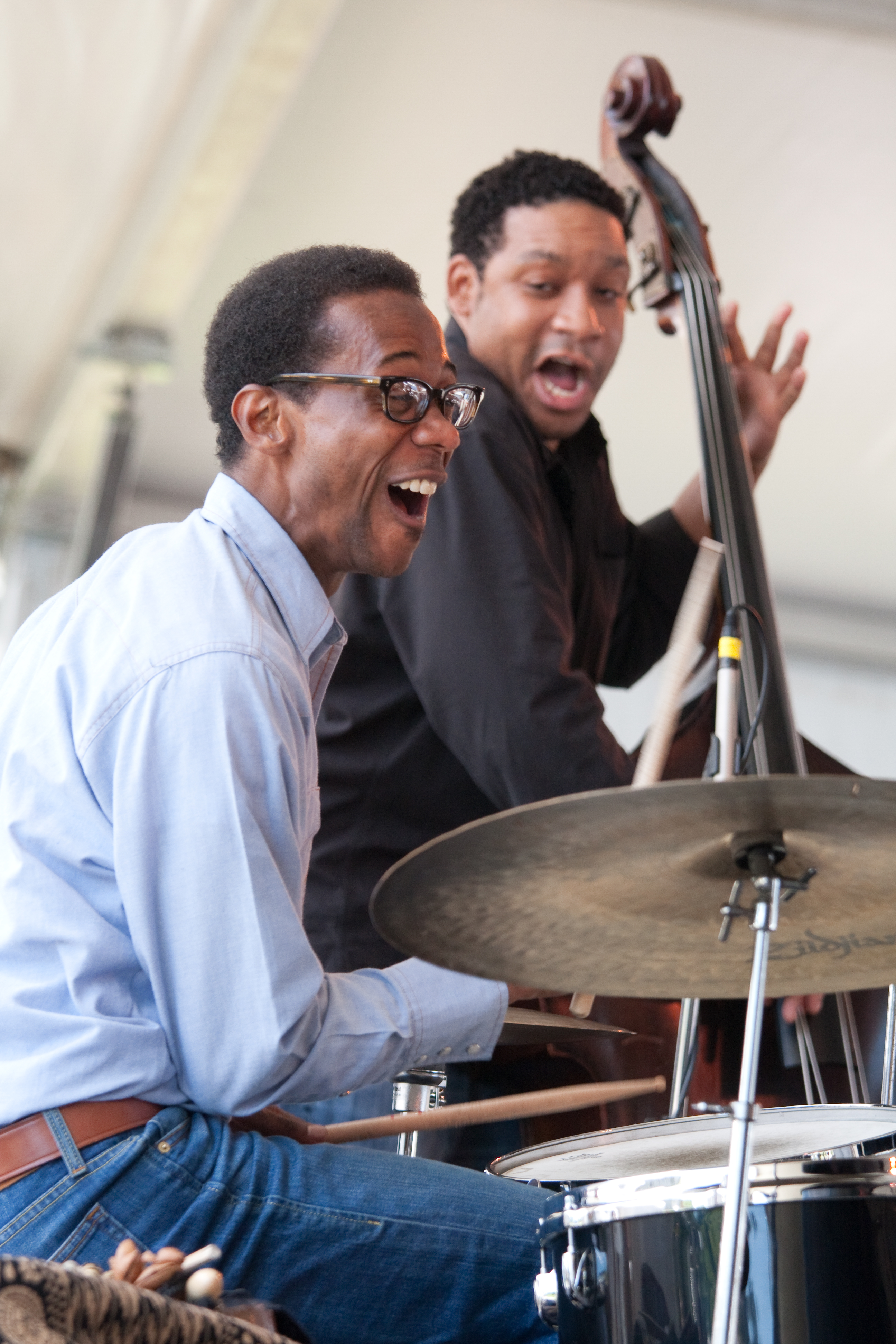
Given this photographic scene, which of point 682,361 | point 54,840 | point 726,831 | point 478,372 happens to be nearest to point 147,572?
point 54,840

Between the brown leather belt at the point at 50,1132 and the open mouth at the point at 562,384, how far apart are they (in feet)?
5.34

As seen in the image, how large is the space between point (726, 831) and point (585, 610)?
1401mm

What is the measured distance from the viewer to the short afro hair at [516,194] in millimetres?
2646

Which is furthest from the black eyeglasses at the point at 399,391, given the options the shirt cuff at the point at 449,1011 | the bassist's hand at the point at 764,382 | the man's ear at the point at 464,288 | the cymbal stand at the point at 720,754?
the bassist's hand at the point at 764,382

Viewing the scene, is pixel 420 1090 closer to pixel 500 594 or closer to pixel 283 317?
pixel 500 594

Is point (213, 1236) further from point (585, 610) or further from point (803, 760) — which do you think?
point (585, 610)

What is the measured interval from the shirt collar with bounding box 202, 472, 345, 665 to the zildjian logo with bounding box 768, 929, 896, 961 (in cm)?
55

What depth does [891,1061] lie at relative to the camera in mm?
1842

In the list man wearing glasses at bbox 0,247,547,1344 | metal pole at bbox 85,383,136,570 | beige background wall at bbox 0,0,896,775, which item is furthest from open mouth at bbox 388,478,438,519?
metal pole at bbox 85,383,136,570

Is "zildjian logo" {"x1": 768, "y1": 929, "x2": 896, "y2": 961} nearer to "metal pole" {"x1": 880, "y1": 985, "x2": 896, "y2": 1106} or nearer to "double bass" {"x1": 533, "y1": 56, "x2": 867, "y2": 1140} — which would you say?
"double bass" {"x1": 533, "y1": 56, "x2": 867, "y2": 1140}

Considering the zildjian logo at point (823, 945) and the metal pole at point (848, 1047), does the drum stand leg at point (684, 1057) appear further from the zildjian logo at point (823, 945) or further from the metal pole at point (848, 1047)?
the zildjian logo at point (823, 945)

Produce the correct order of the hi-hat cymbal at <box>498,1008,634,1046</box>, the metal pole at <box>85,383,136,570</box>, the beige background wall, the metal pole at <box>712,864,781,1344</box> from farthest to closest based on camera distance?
1. the metal pole at <box>85,383,136,570</box>
2. the beige background wall
3. the hi-hat cymbal at <box>498,1008,634,1046</box>
4. the metal pole at <box>712,864,781,1344</box>

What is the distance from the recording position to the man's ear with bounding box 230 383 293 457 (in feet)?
5.45

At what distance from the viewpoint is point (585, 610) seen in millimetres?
2607
